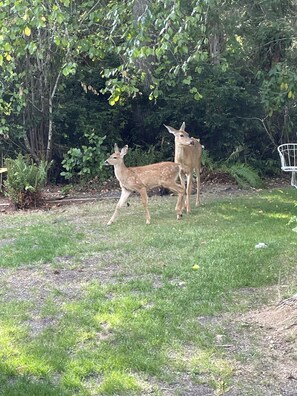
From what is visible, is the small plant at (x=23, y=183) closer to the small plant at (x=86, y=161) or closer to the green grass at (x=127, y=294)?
the green grass at (x=127, y=294)

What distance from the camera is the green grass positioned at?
387cm

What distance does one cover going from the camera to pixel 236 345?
168 inches

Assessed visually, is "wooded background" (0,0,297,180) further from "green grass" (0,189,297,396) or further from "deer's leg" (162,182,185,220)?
"green grass" (0,189,297,396)

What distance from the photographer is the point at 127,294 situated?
5.40 metres

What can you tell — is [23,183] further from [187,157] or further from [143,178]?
[187,157]

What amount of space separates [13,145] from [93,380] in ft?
33.1

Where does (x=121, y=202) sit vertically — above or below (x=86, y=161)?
below

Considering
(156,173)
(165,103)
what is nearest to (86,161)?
(165,103)

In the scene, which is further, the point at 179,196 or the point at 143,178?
the point at 179,196

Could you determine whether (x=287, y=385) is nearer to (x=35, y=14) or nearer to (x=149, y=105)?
(x=35, y=14)

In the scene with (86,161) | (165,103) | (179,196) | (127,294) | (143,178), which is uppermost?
(165,103)

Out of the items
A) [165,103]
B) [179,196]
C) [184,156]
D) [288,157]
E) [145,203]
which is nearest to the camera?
[145,203]

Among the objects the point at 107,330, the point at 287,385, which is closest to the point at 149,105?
the point at 107,330

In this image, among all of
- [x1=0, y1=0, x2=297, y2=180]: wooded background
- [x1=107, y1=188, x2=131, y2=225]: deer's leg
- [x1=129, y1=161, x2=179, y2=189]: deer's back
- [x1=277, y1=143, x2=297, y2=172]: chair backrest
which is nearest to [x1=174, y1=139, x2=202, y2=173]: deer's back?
[x1=129, y1=161, x2=179, y2=189]: deer's back
